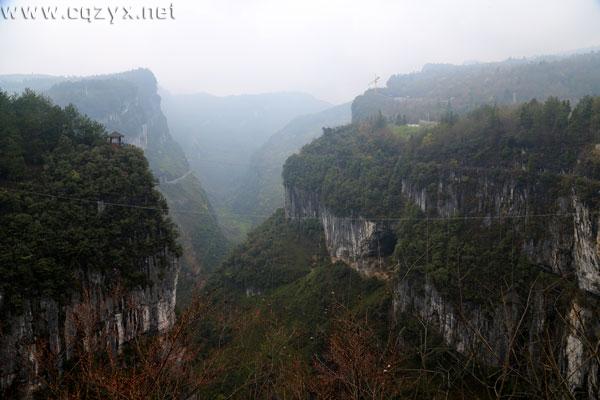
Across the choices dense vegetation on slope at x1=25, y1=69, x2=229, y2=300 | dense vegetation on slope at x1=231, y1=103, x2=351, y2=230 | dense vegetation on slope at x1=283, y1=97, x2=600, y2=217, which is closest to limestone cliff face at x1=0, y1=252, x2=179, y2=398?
dense vegetation on slope at x1=283, y1=97, x2=600, y2=217

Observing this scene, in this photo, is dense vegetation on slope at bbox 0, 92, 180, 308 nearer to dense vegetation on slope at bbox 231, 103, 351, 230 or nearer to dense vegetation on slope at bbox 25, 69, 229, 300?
dense vegetation on slope at bbox 25, 69, 229, 300

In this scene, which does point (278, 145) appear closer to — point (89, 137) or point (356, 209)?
point (356, 209)

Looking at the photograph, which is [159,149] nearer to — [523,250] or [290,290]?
[290,290]

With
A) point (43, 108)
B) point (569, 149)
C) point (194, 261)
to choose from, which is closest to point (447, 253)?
point (569, 149)

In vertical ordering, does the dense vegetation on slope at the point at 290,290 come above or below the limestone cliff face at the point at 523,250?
below

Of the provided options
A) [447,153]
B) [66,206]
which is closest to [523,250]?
[447,153]

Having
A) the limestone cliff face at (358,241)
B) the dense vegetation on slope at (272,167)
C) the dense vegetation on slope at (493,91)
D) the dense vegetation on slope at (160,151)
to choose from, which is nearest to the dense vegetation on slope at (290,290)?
the limestone cliff face at (358,241)

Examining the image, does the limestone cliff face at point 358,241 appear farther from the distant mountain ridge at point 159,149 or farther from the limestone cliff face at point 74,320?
the limestone cliff face at point 74,320
